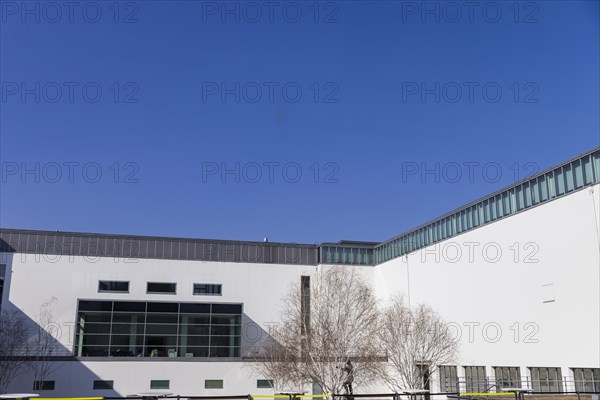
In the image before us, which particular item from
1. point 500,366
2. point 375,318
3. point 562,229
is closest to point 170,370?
point 375,318

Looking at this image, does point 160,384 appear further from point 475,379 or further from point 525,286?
point 525,286

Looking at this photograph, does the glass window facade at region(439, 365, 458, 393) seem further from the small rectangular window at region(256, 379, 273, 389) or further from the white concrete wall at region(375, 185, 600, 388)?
the small rectangular window at region(256, 379, 273, 389)

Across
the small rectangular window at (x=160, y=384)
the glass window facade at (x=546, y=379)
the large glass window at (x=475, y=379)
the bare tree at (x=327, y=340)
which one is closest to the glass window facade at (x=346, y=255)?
the bare tree at (x=327, y=340)

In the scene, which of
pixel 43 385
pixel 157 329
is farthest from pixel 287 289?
pixel 43 385

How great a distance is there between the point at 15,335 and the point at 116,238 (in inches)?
370

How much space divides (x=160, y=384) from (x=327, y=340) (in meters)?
12.4

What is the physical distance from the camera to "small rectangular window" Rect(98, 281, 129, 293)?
144ft

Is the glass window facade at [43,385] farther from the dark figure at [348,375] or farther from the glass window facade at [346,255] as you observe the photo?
the glass window facade at [346,255]

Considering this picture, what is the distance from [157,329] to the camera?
1742 inches

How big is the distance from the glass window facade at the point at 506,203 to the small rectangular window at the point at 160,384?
61.6ft

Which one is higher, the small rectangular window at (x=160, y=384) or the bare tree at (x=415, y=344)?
the bare tree at (x=415, y=344)

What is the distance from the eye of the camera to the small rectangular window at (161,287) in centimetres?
4500

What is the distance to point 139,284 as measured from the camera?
44781 mm

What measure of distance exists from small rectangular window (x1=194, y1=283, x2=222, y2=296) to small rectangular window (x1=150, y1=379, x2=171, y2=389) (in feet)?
21.7
